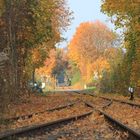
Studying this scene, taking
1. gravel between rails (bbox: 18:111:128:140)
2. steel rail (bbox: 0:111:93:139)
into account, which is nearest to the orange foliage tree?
steel rail (bbox: 0:111:93:139)

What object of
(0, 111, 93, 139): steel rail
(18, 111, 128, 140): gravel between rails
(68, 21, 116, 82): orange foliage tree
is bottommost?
(18, 111, 128, 140): gravel between rails

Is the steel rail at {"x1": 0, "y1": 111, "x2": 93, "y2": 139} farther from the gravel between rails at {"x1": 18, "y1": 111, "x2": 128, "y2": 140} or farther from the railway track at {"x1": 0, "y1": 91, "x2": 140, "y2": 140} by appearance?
the gravel between rails at {"x1": 18, "y1": 111, "x2": 128, "y2": 140}

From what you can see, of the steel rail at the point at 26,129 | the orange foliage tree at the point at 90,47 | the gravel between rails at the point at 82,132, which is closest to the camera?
the steel rail at the point at 26,129

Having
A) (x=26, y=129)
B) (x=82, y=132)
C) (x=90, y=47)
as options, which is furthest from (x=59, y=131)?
(x=90, y=47)

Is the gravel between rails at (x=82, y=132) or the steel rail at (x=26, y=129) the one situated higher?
the steel rail at (x=26, y=129)

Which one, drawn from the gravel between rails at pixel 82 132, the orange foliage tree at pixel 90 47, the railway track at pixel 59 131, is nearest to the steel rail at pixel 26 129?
the railway track at pixel 59 131

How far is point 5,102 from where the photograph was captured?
53.1 feet

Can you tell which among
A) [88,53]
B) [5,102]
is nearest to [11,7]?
[5,102]

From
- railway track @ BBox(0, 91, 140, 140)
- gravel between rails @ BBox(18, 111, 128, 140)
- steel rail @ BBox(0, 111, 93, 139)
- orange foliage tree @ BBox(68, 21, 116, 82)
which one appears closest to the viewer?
steel rail @ BBox(0, 111, 93, 139)

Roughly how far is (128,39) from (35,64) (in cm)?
1273

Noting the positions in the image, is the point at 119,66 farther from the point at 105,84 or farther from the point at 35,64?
the point at 35,64

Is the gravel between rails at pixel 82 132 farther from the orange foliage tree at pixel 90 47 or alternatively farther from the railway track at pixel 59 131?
the orange foliage tree at pixel 90 47

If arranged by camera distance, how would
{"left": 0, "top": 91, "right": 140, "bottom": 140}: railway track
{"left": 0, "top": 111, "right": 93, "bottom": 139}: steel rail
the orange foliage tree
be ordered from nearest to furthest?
{"left": 0, "top": 111, "right": 93, "bottom": 139}: steel rail → {"left": 0, "top": 91, "right": 140, "bottom": 140}: railway track → the orange foliage tree

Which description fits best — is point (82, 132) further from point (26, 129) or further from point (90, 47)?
point (90, 47)
